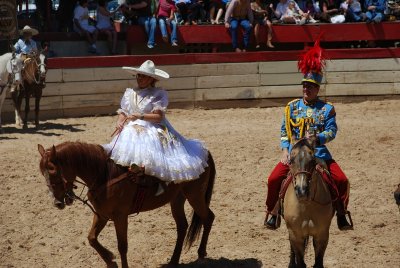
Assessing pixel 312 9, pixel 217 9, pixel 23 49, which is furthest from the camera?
pixel 312 9

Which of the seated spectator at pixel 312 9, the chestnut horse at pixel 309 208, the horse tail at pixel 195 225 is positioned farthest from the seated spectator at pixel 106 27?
the chestnut horse at pixel 309 208

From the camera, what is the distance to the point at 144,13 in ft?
53.5

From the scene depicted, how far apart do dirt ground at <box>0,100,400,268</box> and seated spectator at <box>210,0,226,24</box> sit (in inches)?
134

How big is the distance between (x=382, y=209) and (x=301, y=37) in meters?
7.74

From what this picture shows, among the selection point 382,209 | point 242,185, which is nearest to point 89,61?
point 242,185

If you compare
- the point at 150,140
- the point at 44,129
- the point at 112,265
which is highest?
the point at 150,140

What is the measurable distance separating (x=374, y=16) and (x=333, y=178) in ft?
35.3

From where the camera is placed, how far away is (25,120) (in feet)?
46.4

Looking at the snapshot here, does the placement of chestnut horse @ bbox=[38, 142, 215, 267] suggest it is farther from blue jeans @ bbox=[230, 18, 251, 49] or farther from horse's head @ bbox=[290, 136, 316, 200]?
blue jeans @ bbox=[230, 18, 251, 49]

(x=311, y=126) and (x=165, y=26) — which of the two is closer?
(x=311, y=126)

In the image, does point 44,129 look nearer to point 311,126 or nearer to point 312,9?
point 312,9

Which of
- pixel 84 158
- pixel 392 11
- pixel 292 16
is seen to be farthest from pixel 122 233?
pixel 392 11

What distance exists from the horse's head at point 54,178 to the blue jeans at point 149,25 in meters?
9.23

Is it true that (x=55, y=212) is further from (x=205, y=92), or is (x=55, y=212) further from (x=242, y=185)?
(x=205, y=92)
